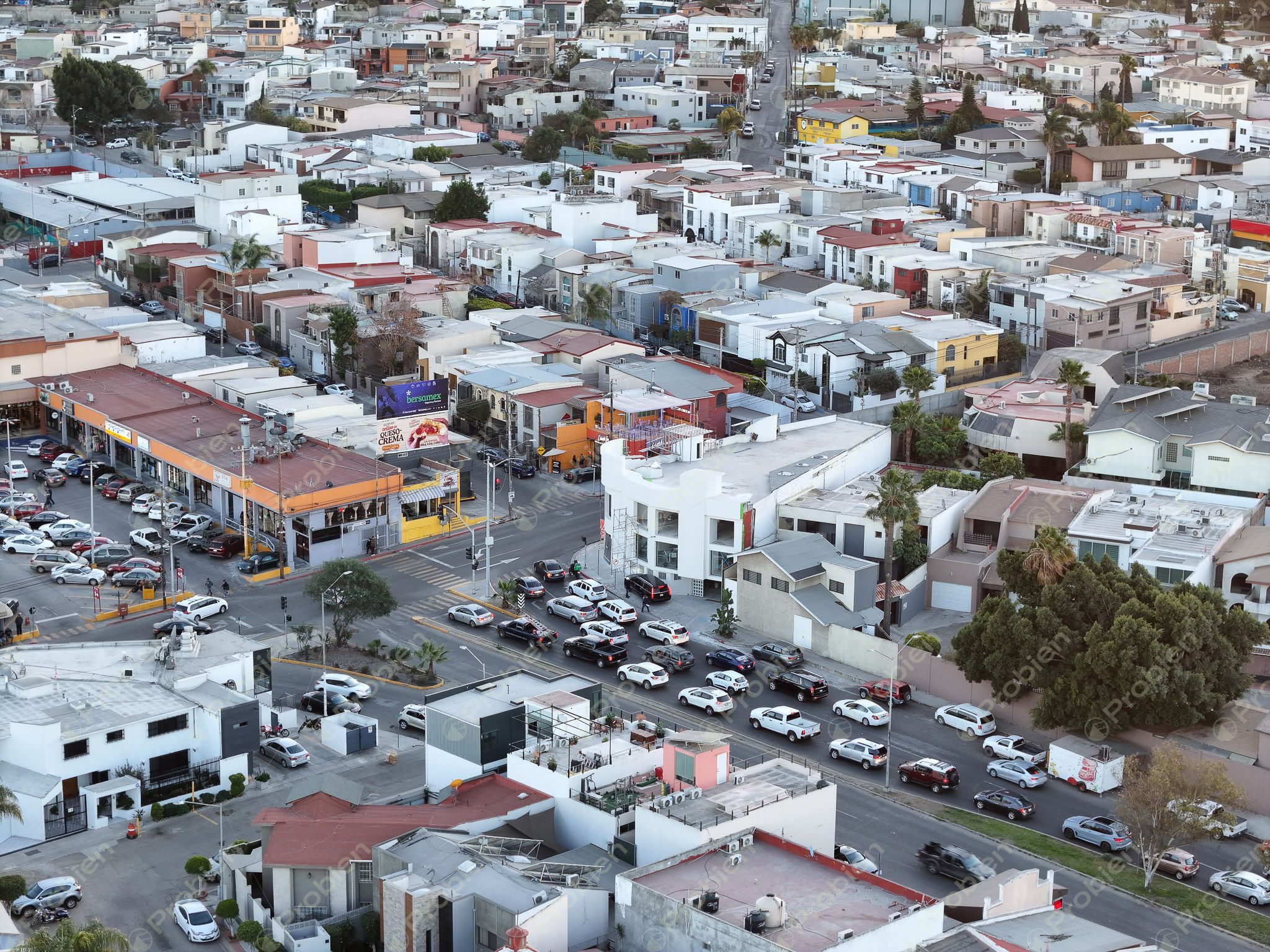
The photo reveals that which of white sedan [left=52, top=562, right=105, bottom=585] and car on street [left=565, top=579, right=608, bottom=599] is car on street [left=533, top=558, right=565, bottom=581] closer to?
car on street [left=565, top=579, right=608, bottom=599]

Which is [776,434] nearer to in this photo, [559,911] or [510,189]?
[559,911]

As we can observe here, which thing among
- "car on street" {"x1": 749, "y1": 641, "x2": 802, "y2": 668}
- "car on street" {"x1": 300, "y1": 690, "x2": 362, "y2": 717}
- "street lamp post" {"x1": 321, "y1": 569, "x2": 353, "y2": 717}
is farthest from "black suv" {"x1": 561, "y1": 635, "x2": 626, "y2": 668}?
"street lamp post" {"x1": 321, "y1": 569, "x2": 353, "y2": 717}

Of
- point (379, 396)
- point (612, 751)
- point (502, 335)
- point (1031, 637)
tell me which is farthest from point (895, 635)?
point (502, 335)

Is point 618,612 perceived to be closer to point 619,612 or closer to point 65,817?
point 619,612

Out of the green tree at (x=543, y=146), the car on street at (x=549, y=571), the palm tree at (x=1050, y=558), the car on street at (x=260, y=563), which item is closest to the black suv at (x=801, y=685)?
the palm tree at (x=1050, y=558)

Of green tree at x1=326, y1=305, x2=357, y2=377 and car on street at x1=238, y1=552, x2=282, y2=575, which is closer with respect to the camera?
car on street at x1=238, y1=552, x2=282, y2=575

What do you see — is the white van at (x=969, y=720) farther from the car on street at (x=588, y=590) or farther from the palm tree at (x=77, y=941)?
the palm tree at (x=77, y=941)

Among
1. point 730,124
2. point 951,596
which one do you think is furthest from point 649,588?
point 730,124
